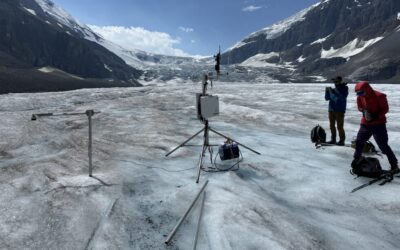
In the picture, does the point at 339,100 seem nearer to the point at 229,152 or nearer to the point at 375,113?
the point at 375,113

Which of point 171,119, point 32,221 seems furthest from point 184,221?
point 171,119

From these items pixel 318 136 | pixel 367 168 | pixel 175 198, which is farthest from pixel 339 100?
pixel 175 198

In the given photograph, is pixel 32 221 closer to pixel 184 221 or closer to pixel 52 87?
pixel 184 221

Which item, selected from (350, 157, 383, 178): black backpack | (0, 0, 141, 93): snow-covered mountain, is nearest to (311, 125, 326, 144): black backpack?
(350, 157, 383, 178): black backpack

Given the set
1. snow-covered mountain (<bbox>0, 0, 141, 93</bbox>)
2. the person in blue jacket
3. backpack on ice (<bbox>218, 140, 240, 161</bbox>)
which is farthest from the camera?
snow-covered mountain (<bbox>0, 0, 141, 93</bbox>)

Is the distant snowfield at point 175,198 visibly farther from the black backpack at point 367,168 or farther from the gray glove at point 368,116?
the gray glove at point 368,116

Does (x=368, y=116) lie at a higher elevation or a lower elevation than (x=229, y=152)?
higher

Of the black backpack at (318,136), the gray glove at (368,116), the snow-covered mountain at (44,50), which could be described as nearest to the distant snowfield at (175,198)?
the black backpack at (318,136)

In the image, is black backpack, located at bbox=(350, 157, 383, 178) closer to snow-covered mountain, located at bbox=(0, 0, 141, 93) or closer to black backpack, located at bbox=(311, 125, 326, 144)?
black backpack, located at bbox=(311, 125, 326, 144)
